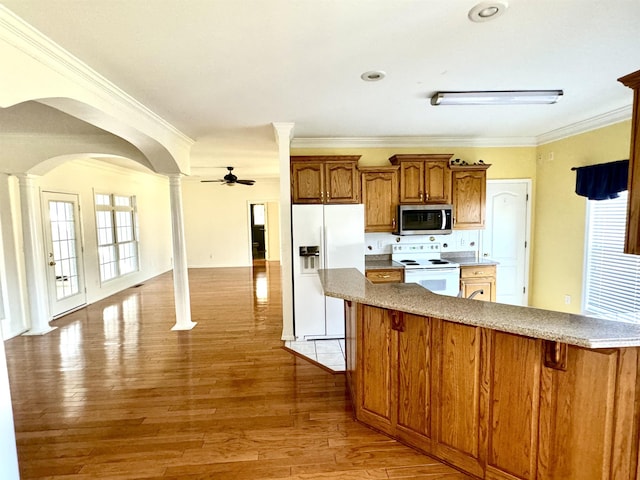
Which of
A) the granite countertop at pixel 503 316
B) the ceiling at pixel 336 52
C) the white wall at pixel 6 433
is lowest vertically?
the white wall at pixel 6 433

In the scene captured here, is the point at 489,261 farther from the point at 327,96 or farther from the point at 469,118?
the point at 327,96

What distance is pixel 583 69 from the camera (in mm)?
2363

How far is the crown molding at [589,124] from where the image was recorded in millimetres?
3193

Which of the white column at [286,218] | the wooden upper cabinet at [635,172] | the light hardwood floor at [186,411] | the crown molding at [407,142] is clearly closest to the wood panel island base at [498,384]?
the light hardwood floor at [186,411]

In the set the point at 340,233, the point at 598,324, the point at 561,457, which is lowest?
the point at 561,457

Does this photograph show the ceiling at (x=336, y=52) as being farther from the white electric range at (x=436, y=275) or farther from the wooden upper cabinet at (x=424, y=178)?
the white electric range at (x=436, y=275)

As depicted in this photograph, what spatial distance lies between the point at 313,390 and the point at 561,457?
69.4 inches

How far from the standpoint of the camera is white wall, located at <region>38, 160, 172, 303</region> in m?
5.15

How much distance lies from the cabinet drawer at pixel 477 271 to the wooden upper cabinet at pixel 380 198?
1137 millimetres

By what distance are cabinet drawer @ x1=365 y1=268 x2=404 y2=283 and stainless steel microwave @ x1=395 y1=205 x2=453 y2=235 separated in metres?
0.59

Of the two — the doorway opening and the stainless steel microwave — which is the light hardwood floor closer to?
the stainless steel microwave

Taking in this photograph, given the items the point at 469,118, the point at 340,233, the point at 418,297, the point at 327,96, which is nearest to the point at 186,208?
the point at 340,233

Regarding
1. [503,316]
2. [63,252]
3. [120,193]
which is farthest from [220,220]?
[503,316]

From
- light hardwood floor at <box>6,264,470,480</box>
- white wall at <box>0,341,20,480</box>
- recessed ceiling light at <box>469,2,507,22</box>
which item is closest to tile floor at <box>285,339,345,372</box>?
light hardwood floor at <box>6,264,470,480</box>
